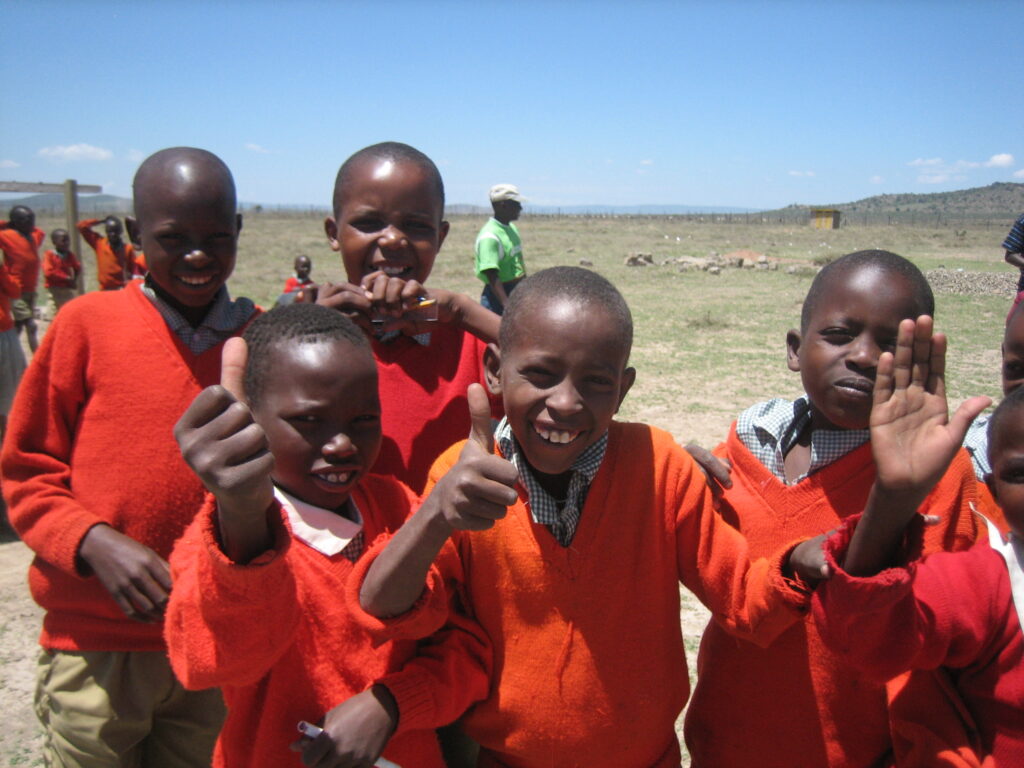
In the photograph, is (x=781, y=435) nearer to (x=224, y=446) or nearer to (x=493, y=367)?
(x=493, y=367)

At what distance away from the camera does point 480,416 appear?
1.28 m

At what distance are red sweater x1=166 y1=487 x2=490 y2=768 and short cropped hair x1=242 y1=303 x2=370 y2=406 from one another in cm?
32

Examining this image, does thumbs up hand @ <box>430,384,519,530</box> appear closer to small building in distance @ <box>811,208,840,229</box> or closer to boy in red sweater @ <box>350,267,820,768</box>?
boy in red sweater @ <box>350,267,820,768</box>

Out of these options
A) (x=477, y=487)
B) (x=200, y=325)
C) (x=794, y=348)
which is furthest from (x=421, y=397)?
(x=794, y=348)

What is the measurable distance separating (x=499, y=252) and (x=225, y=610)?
6.39 metres

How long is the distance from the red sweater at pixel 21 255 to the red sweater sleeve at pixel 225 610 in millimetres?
7766

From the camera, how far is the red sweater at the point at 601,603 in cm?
151

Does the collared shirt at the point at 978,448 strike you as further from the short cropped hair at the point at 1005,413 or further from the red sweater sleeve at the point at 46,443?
the red sweater sleeve at the point at 46,443

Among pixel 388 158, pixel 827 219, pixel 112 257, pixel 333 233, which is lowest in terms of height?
pixel 112 257

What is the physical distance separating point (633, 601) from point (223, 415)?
36.1 inches

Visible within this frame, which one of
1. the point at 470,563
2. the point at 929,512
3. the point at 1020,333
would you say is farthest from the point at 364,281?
the point at 1020,333

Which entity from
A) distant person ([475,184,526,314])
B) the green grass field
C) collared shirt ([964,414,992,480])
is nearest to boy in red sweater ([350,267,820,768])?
collared shirt ([964,414,992,480])

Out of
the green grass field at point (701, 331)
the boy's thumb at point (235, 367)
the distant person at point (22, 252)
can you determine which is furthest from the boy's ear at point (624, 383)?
the distant person at point (22, 252)

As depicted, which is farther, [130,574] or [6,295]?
[6,295]
